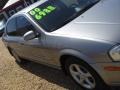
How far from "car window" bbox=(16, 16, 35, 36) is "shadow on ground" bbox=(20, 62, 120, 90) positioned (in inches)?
39.9

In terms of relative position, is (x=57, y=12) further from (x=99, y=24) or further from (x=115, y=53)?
(x=115, y=53)

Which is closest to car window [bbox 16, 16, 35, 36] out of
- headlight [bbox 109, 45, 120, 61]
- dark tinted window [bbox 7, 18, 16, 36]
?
dark tinted window [bbox 7, 18, 16, 36]

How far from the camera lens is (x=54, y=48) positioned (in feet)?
17.1

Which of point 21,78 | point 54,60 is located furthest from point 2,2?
point 54,60

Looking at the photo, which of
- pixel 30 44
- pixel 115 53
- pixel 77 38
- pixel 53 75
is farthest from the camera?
pixel 53 75

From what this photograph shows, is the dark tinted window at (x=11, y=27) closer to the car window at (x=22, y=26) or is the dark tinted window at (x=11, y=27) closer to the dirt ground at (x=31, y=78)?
the car window at (x=22, y=26)

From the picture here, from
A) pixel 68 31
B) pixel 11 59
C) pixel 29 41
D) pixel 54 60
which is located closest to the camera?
pixel 68 31

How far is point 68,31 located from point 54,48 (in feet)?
1.36

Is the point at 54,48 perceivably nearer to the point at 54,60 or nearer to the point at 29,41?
the point at 54,60

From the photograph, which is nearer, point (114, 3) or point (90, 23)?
point (90, 23)

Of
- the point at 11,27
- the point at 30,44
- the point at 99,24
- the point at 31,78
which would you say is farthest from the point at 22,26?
the point at 99,24

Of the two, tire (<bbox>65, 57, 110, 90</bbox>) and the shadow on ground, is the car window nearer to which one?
the shadow on ground

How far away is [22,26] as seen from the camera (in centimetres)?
655

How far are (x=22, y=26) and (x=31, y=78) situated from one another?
1.21 meters
